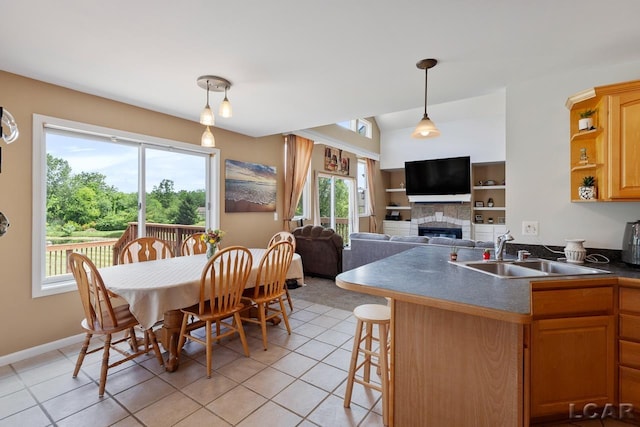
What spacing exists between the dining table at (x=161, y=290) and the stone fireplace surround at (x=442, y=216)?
571cm

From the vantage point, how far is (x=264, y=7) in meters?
1.58

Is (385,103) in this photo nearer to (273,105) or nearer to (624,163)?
(273,105)

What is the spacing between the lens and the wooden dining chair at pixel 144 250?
287 cm

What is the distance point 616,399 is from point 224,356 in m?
2.68

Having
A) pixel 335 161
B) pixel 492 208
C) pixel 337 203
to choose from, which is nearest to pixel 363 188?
pixel 337 203

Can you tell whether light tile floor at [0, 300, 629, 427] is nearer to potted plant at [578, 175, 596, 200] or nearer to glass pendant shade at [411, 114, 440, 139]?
potted plant at [578, 175, 596, 200]

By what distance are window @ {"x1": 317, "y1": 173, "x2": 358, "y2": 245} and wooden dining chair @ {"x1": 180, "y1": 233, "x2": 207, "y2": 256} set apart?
9.85ft

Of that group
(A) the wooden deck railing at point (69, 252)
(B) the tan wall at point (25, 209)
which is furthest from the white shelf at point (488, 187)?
(A) the wooden deck railing at point (69, 252)

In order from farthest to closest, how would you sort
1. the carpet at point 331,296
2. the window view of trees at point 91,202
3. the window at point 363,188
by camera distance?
the window at point 363,188, the carpet at point 331,296, the window view of trees at point 91,202

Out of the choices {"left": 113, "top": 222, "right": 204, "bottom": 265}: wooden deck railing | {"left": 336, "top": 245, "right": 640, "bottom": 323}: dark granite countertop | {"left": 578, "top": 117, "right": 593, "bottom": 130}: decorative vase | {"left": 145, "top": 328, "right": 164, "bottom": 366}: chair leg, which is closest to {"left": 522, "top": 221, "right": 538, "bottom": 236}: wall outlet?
{"left": 336, "top": 245, "right": 640, "bottom": 323}: dark granite countertop

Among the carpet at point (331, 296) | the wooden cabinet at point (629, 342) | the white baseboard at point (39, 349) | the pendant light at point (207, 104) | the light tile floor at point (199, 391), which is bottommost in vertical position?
the light tile floor at point (199, 391)

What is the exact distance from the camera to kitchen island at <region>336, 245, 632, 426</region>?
51.8 inches

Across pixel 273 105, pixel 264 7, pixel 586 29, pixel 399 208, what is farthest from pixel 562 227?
pixel 399 208

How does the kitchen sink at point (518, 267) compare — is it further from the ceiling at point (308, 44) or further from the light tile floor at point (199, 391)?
the ceiling at point (308, 44)
